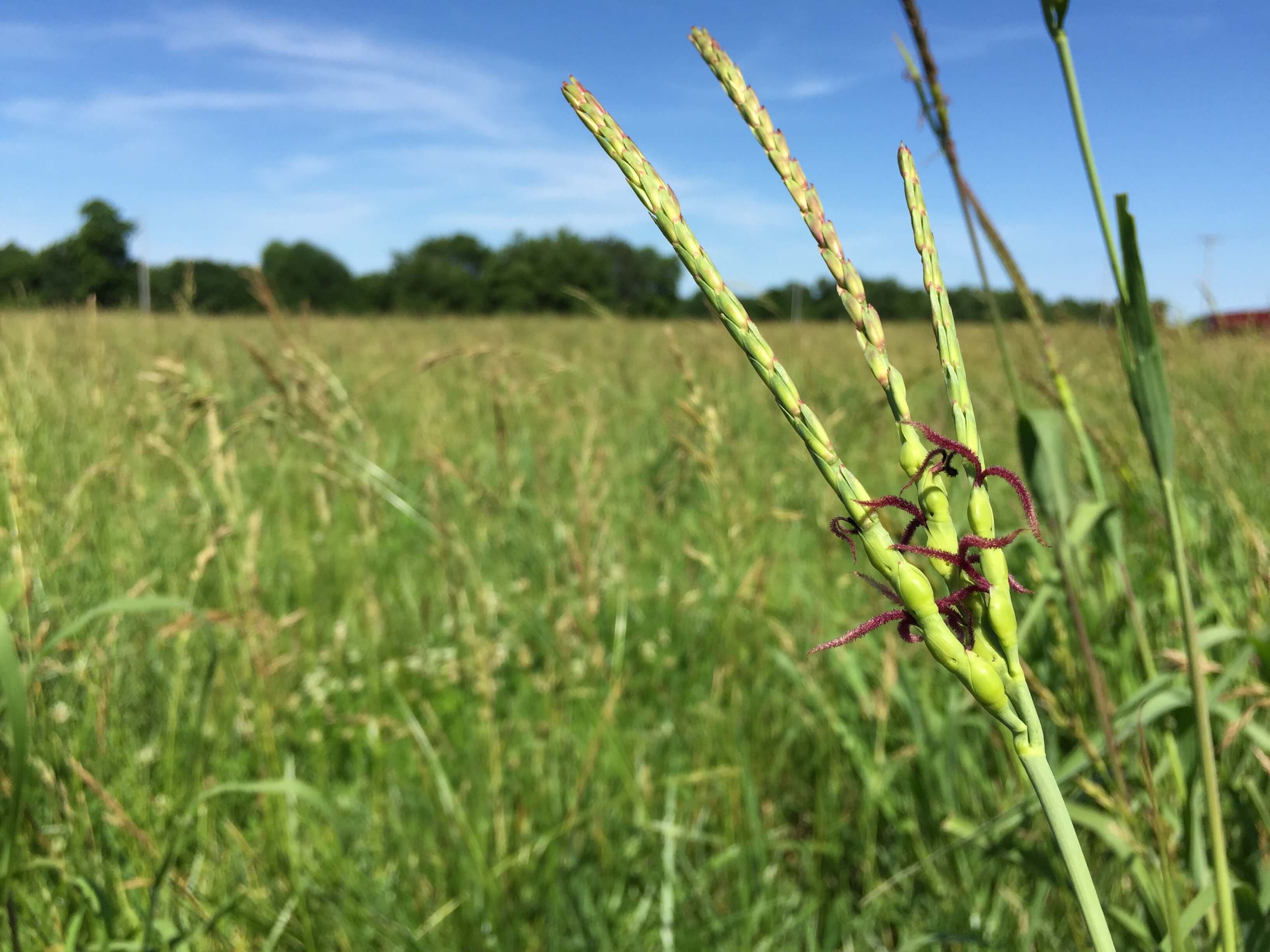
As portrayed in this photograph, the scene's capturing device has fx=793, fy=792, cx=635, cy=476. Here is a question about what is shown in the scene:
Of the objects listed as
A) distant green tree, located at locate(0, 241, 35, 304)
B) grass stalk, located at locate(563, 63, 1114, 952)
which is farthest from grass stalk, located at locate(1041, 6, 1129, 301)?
distant green tree, located at locate(0, 241, 35, 304)

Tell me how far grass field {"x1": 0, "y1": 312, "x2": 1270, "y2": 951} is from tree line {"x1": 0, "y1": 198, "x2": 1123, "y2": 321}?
1.92 feet

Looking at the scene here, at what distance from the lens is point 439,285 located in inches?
1660

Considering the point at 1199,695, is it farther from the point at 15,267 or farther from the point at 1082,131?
the point at 15,267

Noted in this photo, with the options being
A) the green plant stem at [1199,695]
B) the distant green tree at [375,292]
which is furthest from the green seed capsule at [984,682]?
the distant green tree at [375,292]

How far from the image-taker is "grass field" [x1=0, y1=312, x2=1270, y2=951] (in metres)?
1.33

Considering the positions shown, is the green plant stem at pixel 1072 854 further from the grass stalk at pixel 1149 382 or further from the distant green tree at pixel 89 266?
the distant green tree at pixel 89 266

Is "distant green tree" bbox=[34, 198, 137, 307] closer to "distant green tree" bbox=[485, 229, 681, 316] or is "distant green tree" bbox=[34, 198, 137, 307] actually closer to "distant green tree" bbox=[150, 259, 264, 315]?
"distant green tree" bbox=[150, 259, 264, 315]

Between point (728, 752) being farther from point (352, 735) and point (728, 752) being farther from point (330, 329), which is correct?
point (330, 329)

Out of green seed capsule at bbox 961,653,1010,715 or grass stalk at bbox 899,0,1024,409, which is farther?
grass stalk at bbox 899,0,1024,409

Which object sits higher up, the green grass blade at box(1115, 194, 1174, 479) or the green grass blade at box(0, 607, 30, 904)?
the green grass blade at box(1115, 194, 1174, 479)

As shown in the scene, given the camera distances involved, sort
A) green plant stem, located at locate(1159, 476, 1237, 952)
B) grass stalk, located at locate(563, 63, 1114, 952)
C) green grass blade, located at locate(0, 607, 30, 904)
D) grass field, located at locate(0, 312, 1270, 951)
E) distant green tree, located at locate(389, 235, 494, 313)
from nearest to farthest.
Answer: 1. grass stalk, located at locate(563, 63, 1114, 952)
2. green plant stem, located at locate(1159, 476, 1237, 952)
3. green grass blade, located at locate(0, 607, 30, 904)
4. grass field, located at locate(0, 312, 1270, 951)
5. distant green tree, located at locate(389, 235, 494, 313)

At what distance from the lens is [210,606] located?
2686 millimetres

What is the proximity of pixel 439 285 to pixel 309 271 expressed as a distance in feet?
58.5

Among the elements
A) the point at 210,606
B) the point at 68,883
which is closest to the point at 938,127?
the point at 68,883
